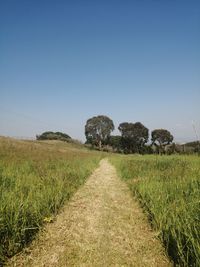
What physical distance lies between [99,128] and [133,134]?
11.8 m

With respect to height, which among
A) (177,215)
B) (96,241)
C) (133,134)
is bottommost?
(96,241)

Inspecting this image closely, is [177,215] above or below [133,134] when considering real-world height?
below

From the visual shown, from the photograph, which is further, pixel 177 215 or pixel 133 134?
pixel 133 134

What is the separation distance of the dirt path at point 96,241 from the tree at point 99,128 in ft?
251

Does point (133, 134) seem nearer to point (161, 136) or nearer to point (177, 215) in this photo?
point (161, 136)

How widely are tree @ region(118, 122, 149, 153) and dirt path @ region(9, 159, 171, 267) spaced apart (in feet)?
251

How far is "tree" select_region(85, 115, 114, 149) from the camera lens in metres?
82.8

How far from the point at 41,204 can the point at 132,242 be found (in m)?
2.19

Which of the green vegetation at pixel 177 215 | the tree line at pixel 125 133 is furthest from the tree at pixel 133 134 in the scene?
the green vegetation at pixel 177 215

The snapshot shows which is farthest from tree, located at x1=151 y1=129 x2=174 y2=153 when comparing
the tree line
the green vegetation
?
the green vegetation

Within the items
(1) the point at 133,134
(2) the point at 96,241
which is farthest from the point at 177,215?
(1) the point at 133,134

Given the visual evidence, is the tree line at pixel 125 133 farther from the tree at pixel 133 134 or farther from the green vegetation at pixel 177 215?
the green vegetation at pixel 177 215

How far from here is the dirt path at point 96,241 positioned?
3707mm

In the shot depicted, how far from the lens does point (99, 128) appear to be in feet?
274
